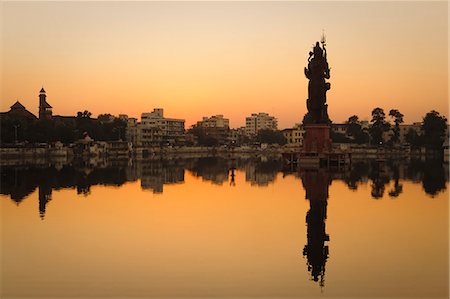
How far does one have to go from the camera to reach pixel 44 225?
2164 cm

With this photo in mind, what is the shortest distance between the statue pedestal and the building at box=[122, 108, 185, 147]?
347 ft

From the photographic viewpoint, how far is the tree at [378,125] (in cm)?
13662

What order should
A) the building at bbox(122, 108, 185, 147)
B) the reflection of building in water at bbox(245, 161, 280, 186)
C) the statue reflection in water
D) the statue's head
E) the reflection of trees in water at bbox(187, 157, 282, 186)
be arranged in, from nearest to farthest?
the statue reflection in water
the reflection of building in water at bbox(245, 161, 280, 186)
the reflection of trees in water at bbox(187, 157, 282, 186)
the statue's head
the building at bbox(122, 108, 185, 147)

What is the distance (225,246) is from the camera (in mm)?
17344

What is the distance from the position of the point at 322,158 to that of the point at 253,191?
104 ft

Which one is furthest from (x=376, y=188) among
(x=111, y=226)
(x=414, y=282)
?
(x=414, y=282)

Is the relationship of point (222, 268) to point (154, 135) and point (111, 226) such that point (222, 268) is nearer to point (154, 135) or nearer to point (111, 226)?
point (111, 226)

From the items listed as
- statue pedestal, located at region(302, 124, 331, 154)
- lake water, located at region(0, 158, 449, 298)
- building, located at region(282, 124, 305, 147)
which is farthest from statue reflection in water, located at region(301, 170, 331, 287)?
building, located at region(282, 124, 305, 147)

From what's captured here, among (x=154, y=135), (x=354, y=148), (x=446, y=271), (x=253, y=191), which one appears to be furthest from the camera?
(x=154, y=135)

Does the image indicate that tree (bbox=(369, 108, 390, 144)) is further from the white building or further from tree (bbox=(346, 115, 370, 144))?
the white building

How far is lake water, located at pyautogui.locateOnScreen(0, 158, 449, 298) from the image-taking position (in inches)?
510

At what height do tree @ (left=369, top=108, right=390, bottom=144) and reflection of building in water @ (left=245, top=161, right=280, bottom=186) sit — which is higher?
tree @ (left=369, top=108, right=390, bottom=144)

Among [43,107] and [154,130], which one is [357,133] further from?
[43,107]

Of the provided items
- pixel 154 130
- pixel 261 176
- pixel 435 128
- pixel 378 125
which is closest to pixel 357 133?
pixel 378 125
